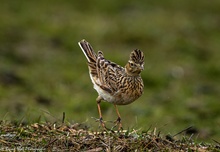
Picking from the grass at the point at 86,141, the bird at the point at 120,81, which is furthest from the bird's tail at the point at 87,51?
the grass at the point at 86,141

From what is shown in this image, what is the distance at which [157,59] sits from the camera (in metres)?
18.3

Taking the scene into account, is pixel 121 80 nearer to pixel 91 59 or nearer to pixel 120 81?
pixel 120 81

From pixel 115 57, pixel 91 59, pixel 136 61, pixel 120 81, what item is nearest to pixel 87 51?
pixel 91 59

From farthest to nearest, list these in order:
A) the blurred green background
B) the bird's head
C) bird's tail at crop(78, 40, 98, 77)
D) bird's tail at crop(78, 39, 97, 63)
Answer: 1. the blurred green background
2. bird's tail at crop(78, 39, 97, 63)
3. bird's tail at crop(78, 40, 98, 77)
4. the bird's head

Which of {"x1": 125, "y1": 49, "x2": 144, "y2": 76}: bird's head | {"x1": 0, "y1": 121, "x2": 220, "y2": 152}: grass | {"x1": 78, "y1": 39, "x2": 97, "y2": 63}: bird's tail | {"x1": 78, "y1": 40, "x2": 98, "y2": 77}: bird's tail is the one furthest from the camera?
{"x1": 78, "y1": 39, "x2": 97, "y2": 63}: bird's tail

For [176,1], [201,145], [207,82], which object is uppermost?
[176,1]

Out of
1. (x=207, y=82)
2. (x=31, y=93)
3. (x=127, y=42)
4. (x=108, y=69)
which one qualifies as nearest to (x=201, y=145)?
(x=108, y=69)

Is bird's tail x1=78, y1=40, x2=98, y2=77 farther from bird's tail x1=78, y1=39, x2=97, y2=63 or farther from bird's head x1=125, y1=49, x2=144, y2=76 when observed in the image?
bird's head x1=125, y1=49, x2=144, y2=76

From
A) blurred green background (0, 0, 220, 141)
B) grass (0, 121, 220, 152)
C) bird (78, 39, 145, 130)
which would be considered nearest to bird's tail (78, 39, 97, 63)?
bird (78, 39, 145, 130)

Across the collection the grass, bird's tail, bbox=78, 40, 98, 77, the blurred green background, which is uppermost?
the blurred green background

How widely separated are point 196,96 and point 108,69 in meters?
6.68

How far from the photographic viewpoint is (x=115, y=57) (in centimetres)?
1750

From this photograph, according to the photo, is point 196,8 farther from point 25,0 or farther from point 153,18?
point 25,0

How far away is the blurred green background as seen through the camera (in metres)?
13.8
